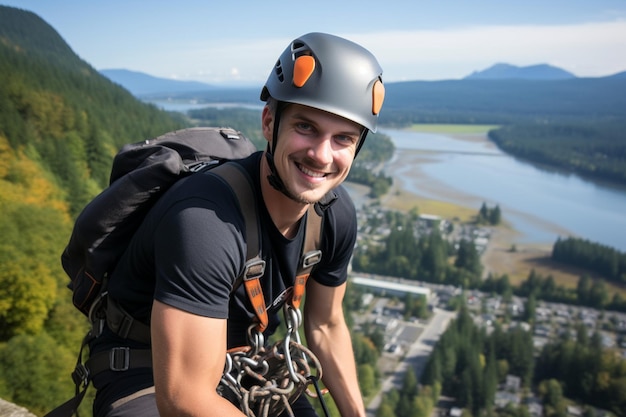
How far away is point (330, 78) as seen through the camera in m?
1.49

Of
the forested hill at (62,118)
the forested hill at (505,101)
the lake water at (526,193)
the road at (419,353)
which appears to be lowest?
the road at (419,353)

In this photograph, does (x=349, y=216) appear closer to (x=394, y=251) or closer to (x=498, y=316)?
(x=498, y=316)

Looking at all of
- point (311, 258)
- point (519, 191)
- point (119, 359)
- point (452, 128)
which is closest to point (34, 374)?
point (119, 359)

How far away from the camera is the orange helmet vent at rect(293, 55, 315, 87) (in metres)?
1.46

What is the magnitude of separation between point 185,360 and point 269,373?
48cm

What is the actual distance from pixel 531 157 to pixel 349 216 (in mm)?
76590

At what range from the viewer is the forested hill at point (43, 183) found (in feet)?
23.4

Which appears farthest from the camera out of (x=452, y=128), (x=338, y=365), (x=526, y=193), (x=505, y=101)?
(x=505, y=101)

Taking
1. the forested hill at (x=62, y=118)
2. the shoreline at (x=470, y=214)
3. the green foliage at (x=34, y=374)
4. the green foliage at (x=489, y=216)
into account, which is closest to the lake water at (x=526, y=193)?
the shoreline at (x=470, y=214)

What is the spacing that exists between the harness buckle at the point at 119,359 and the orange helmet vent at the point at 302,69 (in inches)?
37.7

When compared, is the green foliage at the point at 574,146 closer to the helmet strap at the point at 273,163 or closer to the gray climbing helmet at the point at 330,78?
the gray climbing helmet at the point at 330,78

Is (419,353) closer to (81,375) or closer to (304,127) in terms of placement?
(81,375)

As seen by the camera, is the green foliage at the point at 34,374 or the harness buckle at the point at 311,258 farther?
the green foliage at the point at 34,374

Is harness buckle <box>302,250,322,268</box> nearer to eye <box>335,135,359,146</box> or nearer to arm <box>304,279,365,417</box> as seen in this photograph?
arm <box>304,279,365,417</box>
